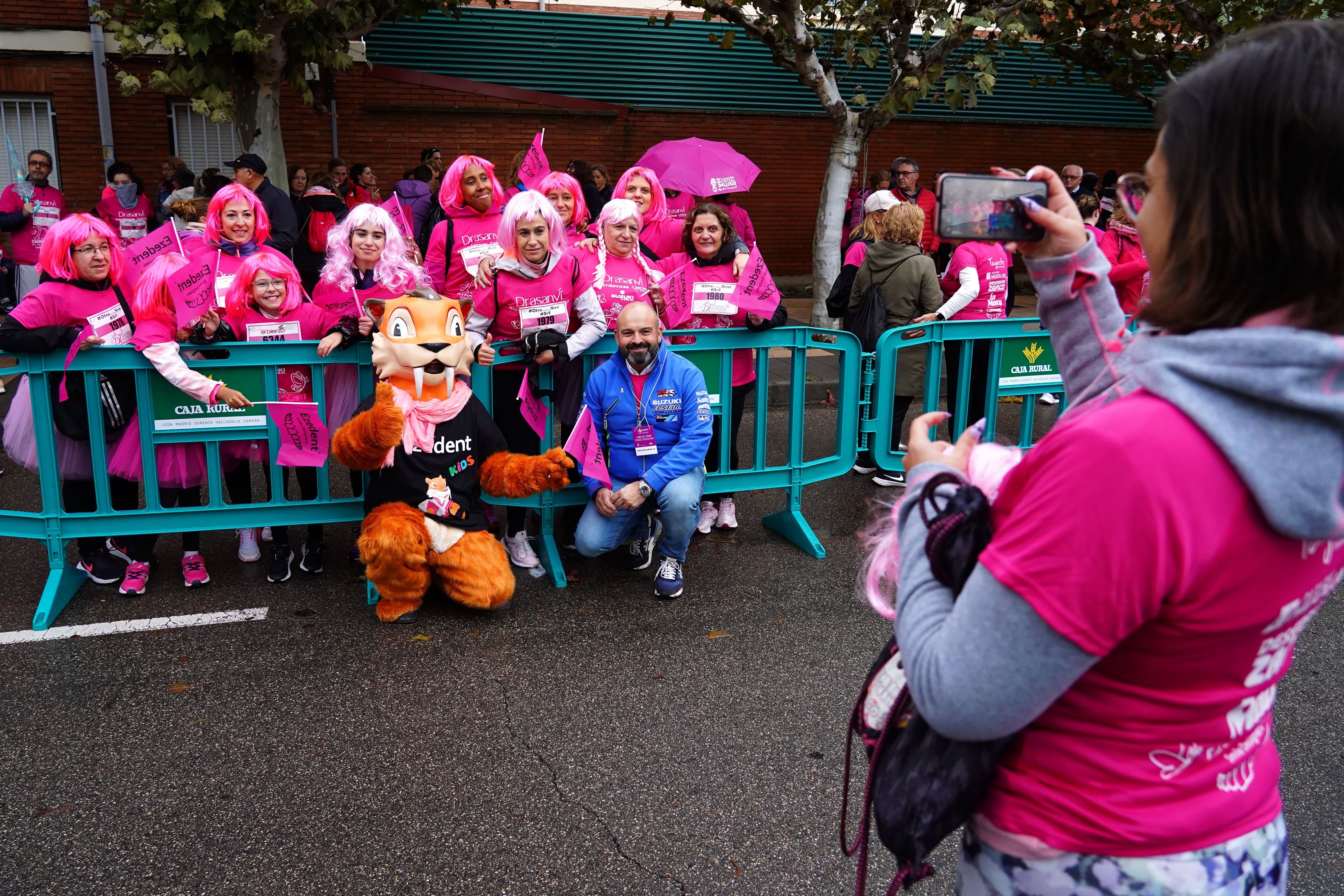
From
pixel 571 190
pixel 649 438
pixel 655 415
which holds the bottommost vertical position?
pixel 649 438

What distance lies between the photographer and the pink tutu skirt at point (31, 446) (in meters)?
5.03

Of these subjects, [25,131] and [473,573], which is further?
[25,131]

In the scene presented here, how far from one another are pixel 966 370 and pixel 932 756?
17.3ft

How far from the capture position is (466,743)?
3777 mm

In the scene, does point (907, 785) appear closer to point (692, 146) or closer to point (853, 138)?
point (692, 146)

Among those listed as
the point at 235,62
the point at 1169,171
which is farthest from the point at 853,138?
the point at 1169,171

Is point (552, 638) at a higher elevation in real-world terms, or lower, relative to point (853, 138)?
lower

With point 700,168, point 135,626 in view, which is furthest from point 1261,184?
point 700,168

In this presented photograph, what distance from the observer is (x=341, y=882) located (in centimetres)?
298

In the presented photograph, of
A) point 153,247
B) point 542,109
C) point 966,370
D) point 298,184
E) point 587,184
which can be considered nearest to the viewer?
point 153,247

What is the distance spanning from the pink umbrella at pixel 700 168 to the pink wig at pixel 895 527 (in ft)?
24.5

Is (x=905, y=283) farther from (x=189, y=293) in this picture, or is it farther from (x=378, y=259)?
(x=189, y=293)

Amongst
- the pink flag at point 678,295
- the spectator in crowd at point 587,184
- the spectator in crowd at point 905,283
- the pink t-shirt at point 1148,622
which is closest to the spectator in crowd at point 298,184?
the spectator in crowd at point 587,184

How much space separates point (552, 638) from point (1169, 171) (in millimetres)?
3874
